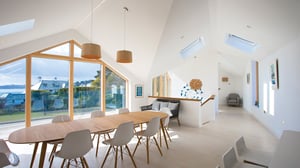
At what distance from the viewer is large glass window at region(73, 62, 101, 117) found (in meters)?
5.12

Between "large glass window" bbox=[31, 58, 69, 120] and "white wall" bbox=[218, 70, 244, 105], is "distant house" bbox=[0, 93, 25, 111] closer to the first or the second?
"large glass window" bbox=[31, 58, 69, 120]

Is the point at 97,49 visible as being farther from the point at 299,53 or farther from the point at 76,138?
the point at 299,53

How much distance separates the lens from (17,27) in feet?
10.1

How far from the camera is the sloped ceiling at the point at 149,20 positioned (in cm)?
253

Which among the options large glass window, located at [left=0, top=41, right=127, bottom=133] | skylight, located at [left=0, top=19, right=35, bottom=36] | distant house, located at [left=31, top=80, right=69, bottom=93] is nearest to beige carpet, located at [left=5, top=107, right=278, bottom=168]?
large glass window, located at [left=0, top=41, right=127, bottom=133]

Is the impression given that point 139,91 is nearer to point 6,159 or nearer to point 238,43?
point 238,43

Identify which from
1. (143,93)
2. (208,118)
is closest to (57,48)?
(143,93)

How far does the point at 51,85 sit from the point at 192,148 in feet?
13.9

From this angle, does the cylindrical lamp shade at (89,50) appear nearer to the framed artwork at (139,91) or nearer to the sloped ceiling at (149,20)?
the sloped ceiling at (149,20)

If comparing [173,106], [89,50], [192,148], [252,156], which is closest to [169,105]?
[173,106]

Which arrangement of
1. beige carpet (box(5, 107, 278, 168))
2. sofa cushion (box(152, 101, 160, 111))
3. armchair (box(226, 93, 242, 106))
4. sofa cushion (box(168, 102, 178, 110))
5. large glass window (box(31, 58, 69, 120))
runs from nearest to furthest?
beige carpet (box(5, 107, 278, 168))
large glass window (box(31, 58, 69, 120))
sofa cushion (box(168, 102, 178, 110))
sofa cushion (box(152, 101, 160, 111))
armchair (box(226, 93, 242, 106))

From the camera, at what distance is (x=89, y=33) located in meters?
4.69

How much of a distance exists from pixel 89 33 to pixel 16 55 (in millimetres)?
1873

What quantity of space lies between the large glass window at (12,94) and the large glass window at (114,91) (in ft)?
7.80
